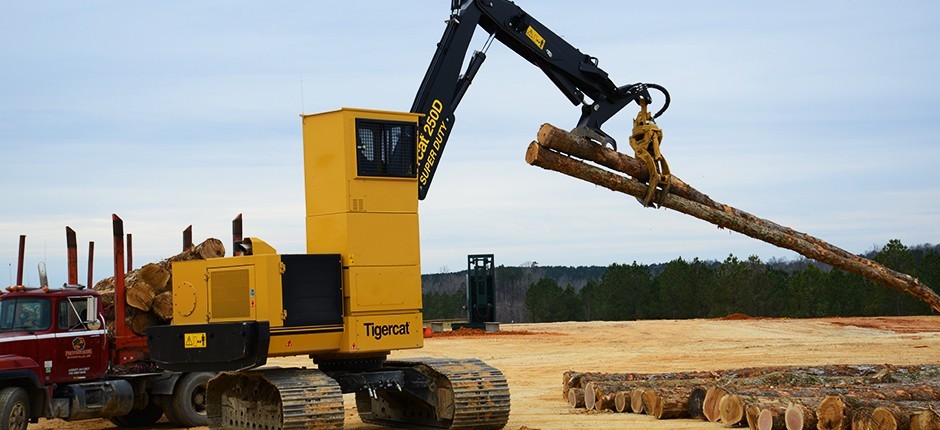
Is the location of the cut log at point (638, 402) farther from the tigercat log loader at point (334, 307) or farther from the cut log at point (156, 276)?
the cut log at point (156, 276)

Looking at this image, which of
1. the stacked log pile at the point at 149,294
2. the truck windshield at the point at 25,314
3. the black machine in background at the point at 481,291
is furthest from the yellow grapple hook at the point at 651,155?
the black machine in background at the point at 481,291

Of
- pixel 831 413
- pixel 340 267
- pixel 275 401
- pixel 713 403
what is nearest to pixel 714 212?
pixel 713 403

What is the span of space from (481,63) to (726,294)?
1615 inches

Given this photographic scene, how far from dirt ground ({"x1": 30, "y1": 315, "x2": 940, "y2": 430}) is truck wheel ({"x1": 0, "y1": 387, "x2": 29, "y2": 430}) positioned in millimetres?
2693

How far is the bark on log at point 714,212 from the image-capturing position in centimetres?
1591

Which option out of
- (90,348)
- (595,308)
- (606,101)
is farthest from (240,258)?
(595,308)

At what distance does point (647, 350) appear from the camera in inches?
1153

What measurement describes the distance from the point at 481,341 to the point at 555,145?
56.6 ft

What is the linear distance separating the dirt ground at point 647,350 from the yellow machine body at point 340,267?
2.56 metres

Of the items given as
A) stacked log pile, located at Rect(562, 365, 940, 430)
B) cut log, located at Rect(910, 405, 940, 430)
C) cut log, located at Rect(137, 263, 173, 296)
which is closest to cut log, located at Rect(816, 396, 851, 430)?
stacked log pile, located at Rect(562, 365, 940, 430)

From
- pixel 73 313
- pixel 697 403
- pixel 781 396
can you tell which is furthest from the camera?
pixel 73 313

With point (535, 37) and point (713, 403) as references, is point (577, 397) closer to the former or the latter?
point (713, 403)

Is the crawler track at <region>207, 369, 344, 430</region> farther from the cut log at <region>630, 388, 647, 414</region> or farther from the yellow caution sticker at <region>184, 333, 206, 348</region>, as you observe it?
the cut log at <region>630, 388, 647, 414</region>

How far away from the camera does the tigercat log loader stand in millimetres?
12352
